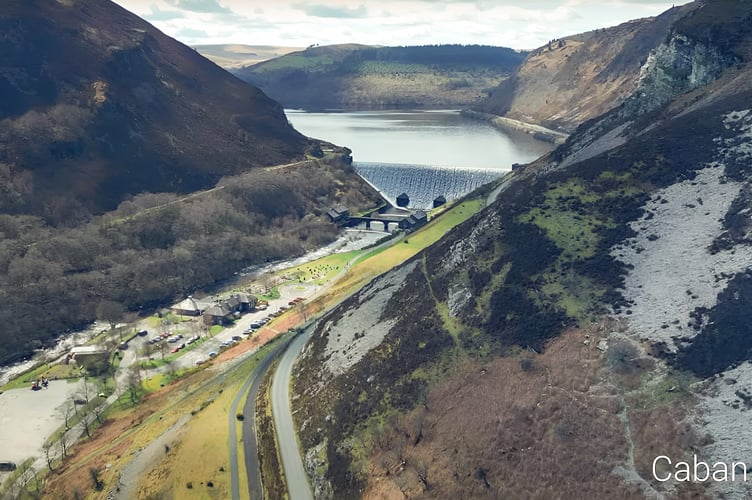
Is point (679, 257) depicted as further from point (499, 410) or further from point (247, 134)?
point (247, 134)

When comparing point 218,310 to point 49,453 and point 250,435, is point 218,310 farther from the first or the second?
point 250,435

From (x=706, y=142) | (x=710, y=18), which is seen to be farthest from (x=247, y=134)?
(x=706, y=142)

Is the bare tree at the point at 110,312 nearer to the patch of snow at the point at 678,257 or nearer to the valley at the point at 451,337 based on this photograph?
the valley at the point at 451,337

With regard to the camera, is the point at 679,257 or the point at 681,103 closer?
the point at 679,257

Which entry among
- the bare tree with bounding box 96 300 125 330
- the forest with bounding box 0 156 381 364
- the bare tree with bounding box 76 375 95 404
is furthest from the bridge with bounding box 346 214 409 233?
the bare tree with bounding box 76 375 95 404

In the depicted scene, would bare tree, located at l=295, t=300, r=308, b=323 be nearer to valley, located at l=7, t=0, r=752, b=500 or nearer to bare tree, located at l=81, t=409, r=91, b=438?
valley, located at l=7, t=0, r=752, b=500
